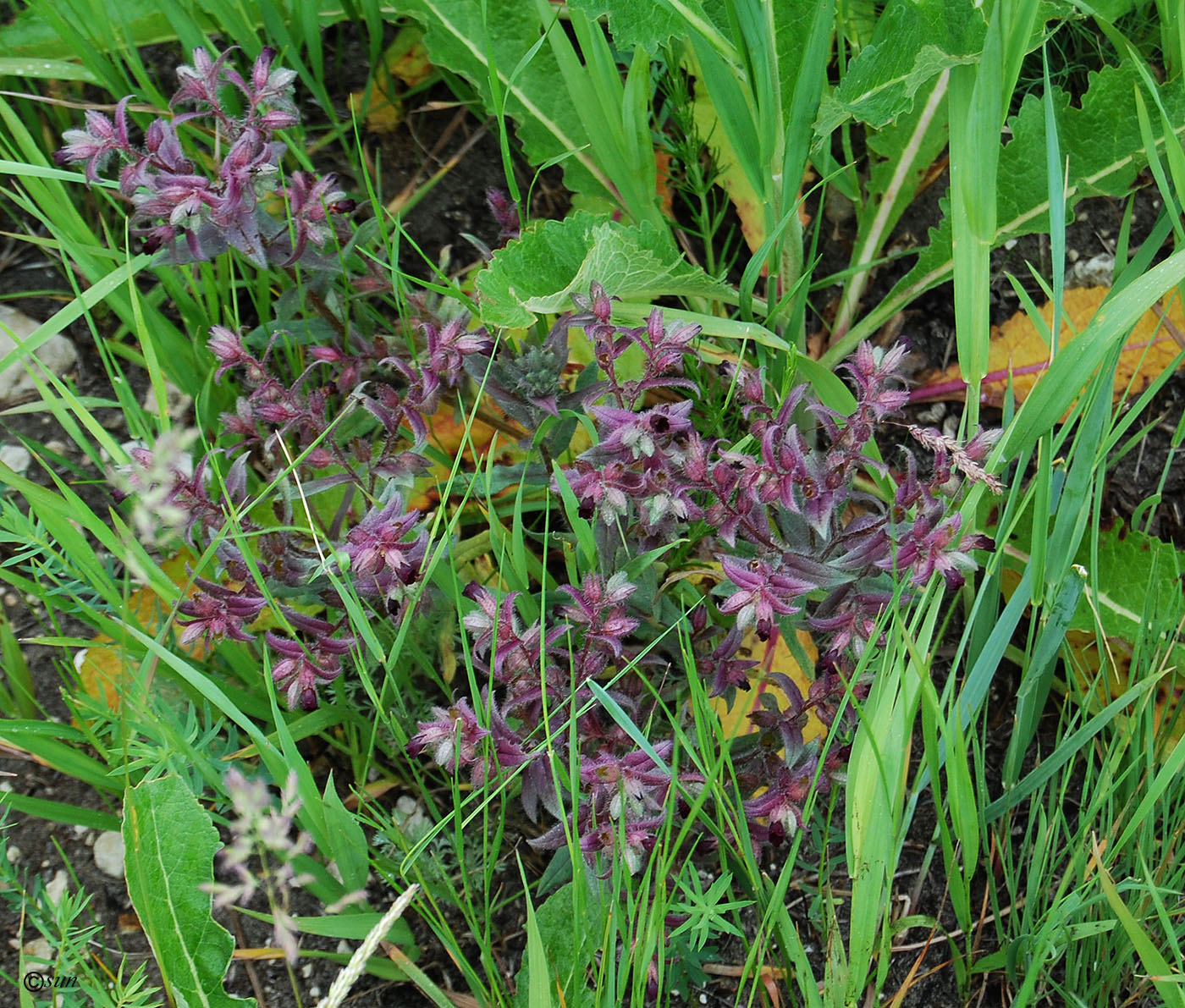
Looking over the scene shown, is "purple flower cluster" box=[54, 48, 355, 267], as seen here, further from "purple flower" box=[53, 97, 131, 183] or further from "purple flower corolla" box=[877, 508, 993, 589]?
"purple flower corolla" box=[877, 508, 993, 589]

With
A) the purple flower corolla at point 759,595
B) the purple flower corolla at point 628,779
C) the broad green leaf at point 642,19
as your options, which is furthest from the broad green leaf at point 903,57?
the purple flower corolla at point 628,779

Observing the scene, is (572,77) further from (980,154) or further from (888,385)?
(888,385)

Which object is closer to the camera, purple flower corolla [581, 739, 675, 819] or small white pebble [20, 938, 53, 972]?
purple flower corolla [581, 739, 675, 819]

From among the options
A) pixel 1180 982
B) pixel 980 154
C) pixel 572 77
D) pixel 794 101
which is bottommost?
pixel 1180 982

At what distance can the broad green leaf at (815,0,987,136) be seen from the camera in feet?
5.67

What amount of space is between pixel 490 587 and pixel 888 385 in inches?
37.5

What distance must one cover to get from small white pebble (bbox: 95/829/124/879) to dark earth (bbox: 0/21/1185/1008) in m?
0.01

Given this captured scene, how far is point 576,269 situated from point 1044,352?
107cm

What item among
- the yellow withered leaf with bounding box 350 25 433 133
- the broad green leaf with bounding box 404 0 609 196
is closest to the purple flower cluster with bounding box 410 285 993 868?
the broad green leaf with bounding box 404 0 609 196

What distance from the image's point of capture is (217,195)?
1761mm

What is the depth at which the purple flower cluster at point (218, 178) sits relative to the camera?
1.72 metres

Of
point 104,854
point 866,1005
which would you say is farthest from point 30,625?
point 866,1005

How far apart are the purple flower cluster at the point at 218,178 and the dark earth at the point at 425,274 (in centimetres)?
25

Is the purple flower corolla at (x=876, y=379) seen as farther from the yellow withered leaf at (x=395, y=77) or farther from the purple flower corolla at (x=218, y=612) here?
the yellow withered leaf at (x=395, y=77)
